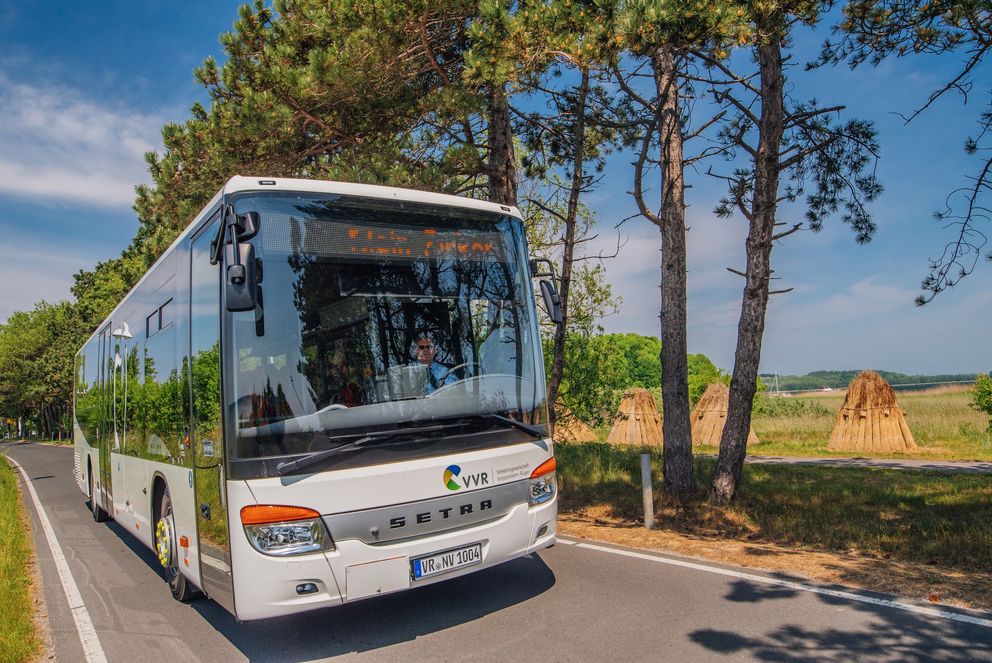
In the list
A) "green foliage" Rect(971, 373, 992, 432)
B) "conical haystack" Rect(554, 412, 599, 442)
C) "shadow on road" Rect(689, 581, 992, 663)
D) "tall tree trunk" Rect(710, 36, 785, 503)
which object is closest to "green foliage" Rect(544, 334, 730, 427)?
"conical haystack" Rect(554, 412, 599, 442)

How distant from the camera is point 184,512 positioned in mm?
5902

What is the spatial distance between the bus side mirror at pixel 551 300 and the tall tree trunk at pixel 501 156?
20.4ft

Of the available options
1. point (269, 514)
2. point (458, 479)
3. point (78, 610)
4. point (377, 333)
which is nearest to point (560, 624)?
point (458, 479)

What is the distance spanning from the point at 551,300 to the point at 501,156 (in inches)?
267

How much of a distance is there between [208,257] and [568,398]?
1182 centimetres

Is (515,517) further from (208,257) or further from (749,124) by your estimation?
(749,124)

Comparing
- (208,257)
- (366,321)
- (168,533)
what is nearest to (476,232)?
(366,321)

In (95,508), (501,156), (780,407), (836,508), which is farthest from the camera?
(780,407)

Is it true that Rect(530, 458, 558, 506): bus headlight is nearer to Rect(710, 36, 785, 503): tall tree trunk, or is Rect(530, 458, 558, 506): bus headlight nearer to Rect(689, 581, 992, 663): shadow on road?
Rect(689, 581, 992, 663): shadow on road

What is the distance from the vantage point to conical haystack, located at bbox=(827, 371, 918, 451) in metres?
18.1

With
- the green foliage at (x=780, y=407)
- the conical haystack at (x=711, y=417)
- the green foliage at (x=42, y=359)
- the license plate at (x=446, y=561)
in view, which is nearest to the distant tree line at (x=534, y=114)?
the license plate at (x=446, y=561)

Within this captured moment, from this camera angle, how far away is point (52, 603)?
6.93 m

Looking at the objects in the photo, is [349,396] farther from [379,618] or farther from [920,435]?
[920,435]

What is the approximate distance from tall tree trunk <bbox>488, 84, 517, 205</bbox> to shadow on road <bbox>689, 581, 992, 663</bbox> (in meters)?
8.69
